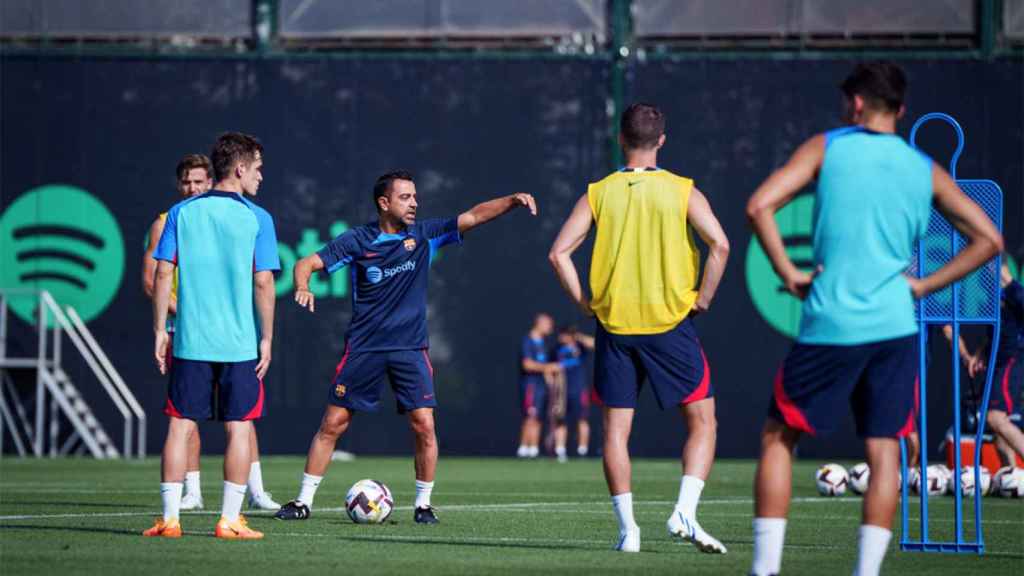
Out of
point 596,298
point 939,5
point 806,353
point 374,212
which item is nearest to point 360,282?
point 596,298

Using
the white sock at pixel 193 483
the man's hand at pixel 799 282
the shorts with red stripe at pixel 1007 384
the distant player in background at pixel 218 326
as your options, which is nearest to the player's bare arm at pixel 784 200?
the man's hand at pixel 799 282

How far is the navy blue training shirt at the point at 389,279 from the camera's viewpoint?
1057cm

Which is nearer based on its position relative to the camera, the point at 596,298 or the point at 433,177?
the point at 596,298

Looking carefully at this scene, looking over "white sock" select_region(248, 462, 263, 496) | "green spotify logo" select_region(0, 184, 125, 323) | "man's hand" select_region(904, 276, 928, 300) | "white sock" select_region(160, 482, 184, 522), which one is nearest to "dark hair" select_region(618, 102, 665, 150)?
"man's hand" select_region(904, 276, 928, 300)

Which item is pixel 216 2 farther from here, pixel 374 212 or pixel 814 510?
pixel 814 510

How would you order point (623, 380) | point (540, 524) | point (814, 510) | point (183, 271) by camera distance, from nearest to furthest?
point (623, 380) → point (183, 271) → point (540, 524) → point (814, 510)

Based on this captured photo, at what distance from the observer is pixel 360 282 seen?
10688mm

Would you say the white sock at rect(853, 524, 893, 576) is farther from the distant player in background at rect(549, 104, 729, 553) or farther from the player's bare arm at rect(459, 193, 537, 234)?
the player's bare arm at rect(459, 193, 537, 234)

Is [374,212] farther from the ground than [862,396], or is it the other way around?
[374,212]

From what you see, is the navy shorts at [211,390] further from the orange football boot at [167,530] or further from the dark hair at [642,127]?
the dark hair at [642,127]

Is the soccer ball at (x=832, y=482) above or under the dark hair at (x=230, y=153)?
under

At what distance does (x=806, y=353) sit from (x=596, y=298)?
231 cm

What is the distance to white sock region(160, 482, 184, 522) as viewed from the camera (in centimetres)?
884

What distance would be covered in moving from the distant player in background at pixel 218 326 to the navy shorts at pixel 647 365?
1.81m
